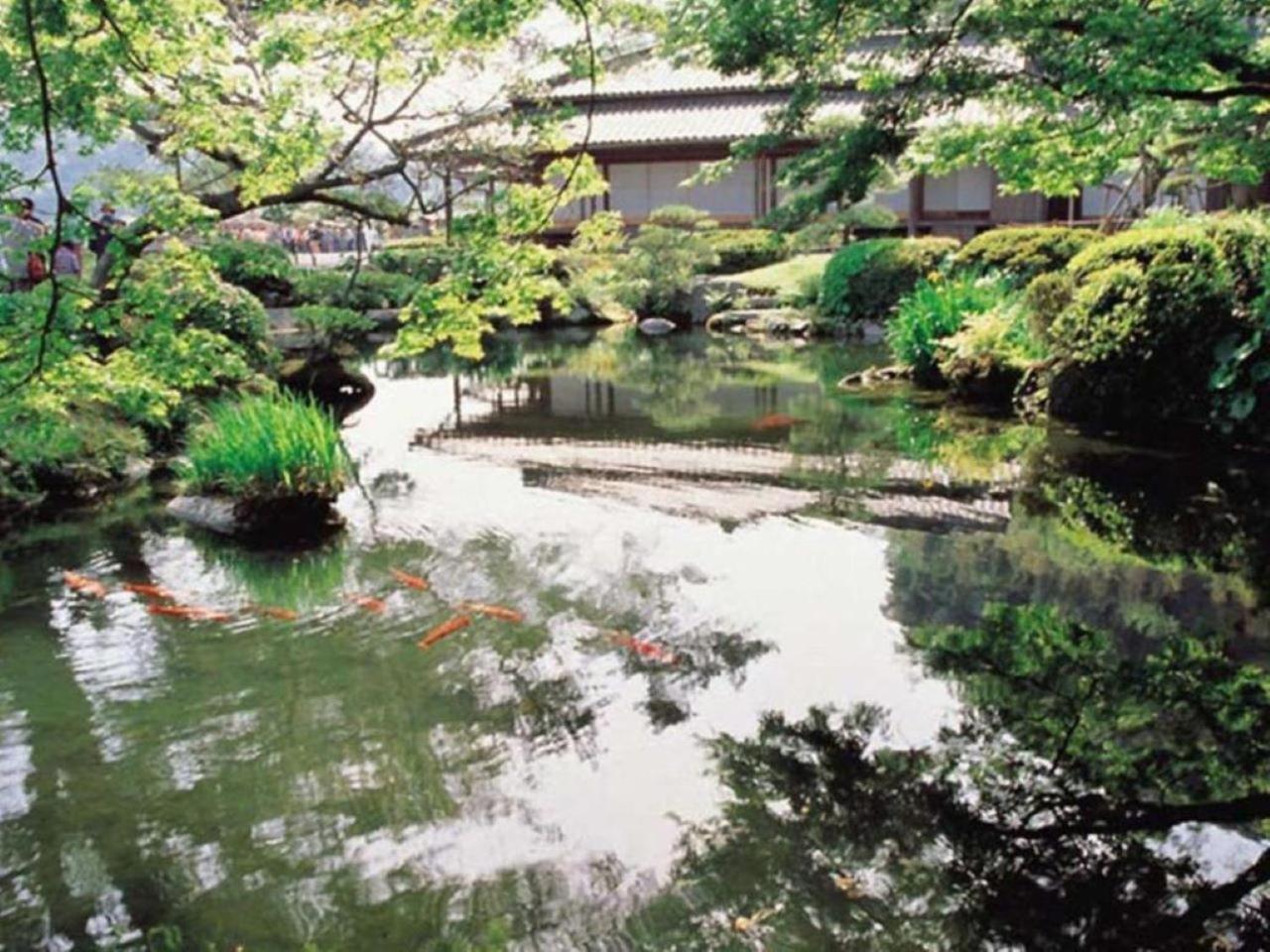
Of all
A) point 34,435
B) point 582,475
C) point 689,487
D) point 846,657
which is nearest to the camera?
point 846,657

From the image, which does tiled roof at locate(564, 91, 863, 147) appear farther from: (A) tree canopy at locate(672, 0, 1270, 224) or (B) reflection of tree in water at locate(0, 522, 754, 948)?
(B) reflection of tree in water at locate(0, 522, 754, 948)

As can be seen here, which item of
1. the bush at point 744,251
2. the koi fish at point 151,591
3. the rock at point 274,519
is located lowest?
the koi fish at point 151,591

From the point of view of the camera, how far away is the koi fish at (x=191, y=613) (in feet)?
22.2

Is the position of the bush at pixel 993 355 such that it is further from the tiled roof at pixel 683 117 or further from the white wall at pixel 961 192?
the tiled roof at pixel 683 117

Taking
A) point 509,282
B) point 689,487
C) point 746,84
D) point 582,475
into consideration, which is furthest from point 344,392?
point 746,84

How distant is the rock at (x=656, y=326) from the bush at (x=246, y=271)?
7.74m

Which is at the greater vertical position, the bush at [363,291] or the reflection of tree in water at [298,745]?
the bush at [363,291]

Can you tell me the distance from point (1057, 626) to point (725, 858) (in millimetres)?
2983

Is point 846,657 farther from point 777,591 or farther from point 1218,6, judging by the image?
point 1218,6

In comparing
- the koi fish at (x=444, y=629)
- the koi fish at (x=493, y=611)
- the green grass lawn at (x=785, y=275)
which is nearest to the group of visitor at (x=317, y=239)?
the green grass lawn at (x=785, y=275)

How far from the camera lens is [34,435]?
24.8 feet

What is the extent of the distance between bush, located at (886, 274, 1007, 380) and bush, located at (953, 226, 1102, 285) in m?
1.03

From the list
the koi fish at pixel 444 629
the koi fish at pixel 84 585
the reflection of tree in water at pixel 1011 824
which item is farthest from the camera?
the koi fish at pixel 84 585

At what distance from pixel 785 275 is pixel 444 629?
20.9 meters
